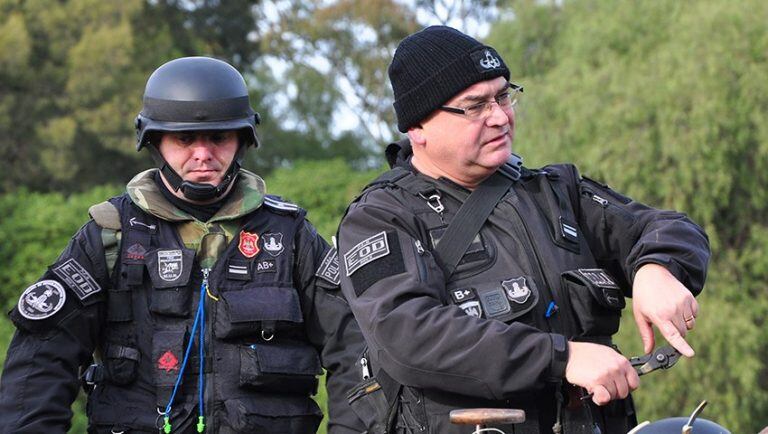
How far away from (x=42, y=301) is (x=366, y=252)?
69.4 inches

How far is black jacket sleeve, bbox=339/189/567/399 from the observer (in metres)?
3.51

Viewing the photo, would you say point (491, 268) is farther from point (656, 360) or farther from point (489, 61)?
point (489, 61)

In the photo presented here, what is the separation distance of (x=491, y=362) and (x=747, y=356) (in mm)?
13622

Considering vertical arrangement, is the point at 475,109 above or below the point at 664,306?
above

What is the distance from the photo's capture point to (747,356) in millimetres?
16359

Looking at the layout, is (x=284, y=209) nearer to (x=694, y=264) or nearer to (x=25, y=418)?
(x=25, y=418)

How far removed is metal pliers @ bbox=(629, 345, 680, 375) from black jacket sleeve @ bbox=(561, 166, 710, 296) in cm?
29

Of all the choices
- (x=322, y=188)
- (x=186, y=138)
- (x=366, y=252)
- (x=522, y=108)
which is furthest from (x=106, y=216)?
(x=322, y=188)

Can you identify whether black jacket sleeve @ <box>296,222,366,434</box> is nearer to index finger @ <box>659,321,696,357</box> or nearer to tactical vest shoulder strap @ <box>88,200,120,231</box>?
tactical vest shoulder strap @ <box>88,200,120,231</box>

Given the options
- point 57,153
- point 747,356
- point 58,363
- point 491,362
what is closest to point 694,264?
point 491,362

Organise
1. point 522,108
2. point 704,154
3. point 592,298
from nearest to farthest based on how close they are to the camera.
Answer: point 592,298
point 704,154
point 522,108

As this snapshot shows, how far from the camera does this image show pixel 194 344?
516cm

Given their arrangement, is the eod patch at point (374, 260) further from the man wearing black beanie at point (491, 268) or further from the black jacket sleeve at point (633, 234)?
the black jacket sleeve at point (633, 234)

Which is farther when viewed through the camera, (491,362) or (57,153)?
(57,153)
